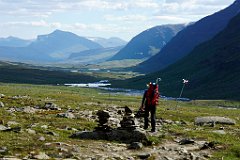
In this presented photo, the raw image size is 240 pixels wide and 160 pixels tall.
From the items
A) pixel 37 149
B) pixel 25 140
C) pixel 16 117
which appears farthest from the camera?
pixel 16 117

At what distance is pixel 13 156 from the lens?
2219 cm

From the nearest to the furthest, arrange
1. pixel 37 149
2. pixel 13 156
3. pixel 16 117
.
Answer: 1. pixel 13 156
2. pixel 37 149
3. pixel 16 117

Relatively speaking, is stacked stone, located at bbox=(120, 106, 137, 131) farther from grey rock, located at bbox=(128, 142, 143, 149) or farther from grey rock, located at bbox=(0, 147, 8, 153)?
grey rock, located at bbox=(0, 147, 8, 153)

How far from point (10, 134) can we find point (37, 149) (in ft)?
16.2

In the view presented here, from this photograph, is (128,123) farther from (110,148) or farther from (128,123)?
(110,148)

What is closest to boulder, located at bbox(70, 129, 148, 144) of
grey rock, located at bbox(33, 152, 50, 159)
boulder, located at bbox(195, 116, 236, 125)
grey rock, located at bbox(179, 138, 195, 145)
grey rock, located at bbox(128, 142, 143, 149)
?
grey rock, located at bbox(128, 142, 143, 149)

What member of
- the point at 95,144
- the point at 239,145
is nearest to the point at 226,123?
the point at 239,145

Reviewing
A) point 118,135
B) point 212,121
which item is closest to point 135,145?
point 118,135

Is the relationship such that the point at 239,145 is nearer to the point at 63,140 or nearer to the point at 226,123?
the point at 63,140

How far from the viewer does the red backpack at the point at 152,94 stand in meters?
33.0

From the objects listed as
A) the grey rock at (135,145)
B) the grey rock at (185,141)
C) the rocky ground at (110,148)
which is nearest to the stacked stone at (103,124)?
the rocky ground at (110,148)

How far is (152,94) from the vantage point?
33.2 m

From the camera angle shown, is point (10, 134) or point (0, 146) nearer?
point (0, 146)

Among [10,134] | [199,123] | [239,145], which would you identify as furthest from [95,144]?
[199,123]
